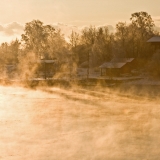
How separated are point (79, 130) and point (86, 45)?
65750 millimetres

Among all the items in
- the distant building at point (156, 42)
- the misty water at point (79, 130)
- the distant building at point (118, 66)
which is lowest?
the misty water at point (79, 130)

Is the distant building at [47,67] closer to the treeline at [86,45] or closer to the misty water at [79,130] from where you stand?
the treeline at [86,45]

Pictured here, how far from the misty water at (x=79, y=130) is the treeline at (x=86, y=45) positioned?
36.4m

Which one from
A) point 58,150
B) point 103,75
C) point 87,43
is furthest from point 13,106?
point 87,43

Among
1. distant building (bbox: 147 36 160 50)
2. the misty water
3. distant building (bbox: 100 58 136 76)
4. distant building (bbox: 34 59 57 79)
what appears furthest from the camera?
distant building (bbox: 34 59 57 79)

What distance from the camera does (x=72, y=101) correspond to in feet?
121

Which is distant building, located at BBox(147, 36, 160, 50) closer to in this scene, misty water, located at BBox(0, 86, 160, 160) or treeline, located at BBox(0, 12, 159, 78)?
treeline, located at BBox(0, 12, 159, 78)

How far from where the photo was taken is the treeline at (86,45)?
250ft

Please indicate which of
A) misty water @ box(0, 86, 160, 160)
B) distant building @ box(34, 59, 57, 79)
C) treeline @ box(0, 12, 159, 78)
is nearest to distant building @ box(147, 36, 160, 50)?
treeline @ box(0, 12, 159, 78)

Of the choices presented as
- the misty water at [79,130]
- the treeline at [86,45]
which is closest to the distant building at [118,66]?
the treeline at [86,45]

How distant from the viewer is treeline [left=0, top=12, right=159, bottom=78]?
250 ft

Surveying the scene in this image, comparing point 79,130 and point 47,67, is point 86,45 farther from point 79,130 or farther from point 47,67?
point 79,130

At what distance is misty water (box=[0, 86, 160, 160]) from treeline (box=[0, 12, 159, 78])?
36420mm

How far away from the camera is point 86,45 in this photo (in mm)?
87312
